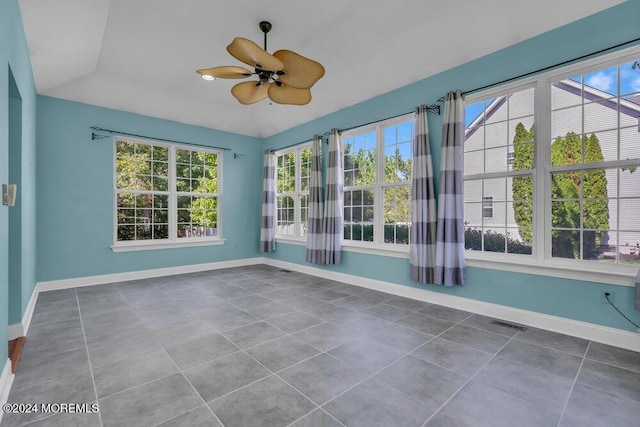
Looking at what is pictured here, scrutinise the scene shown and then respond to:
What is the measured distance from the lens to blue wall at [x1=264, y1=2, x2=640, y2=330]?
8.36ft

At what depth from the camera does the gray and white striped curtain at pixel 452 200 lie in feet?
10.9

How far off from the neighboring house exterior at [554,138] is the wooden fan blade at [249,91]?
2497 mm

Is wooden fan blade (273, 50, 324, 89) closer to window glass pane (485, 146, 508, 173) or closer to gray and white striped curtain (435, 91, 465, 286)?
gray and white striped curtain (435, 91, 465, 286)

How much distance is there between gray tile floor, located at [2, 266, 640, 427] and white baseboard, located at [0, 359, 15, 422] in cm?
4

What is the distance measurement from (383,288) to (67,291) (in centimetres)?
450

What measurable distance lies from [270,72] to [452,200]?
2.36 metres

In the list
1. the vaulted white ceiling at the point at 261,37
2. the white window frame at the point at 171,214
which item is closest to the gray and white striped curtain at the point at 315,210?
the vaulted white ceiling at the point at 261,37

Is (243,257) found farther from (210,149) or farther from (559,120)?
(559,120)

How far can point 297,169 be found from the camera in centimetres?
591

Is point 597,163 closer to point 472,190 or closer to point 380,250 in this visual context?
point 472,190

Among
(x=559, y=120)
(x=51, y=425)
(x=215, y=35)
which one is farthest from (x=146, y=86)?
(x=559, y=120)

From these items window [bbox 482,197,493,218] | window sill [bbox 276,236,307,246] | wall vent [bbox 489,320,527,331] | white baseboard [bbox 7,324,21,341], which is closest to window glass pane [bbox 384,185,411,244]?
window [bbox 482,197,493,218]

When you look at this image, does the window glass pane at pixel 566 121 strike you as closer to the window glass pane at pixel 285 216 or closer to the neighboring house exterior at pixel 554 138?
the neighboring house exterior at pixel 554 138

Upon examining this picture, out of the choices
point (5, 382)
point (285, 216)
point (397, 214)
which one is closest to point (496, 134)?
point (397, 214)
